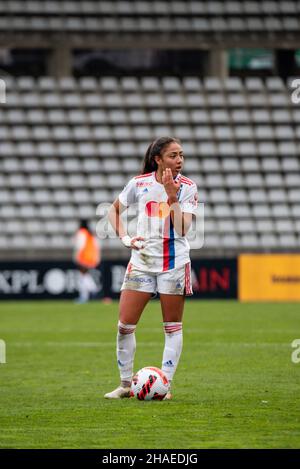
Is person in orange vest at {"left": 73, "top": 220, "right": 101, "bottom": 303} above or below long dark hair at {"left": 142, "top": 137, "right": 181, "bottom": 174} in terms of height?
below

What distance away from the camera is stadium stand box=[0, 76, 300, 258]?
2822 cm

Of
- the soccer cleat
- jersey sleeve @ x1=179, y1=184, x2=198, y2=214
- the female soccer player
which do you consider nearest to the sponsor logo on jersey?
the female soccer player

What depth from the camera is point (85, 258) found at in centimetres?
2412

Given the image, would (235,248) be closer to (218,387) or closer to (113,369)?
(113,369)

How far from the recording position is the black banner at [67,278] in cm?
2470

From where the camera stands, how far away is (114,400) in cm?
870

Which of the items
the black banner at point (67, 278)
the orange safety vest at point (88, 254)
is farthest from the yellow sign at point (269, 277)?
the orange safety vest at point (88, 254)

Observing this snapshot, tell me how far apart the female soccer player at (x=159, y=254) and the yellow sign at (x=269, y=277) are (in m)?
15.9

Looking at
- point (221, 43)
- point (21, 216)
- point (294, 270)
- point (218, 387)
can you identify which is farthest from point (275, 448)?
point (221, 43)

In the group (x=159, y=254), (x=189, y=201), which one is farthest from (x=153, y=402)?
(x=189, y=201)

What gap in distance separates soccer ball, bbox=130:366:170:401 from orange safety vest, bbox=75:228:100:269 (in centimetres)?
1547

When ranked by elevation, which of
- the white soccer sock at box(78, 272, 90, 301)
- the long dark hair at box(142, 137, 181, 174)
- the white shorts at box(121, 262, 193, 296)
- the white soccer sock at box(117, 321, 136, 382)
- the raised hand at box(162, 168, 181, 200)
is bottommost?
the white soccer sock at box(78, 272, 90, 301)

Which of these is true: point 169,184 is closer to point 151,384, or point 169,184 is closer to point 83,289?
point 151,384
